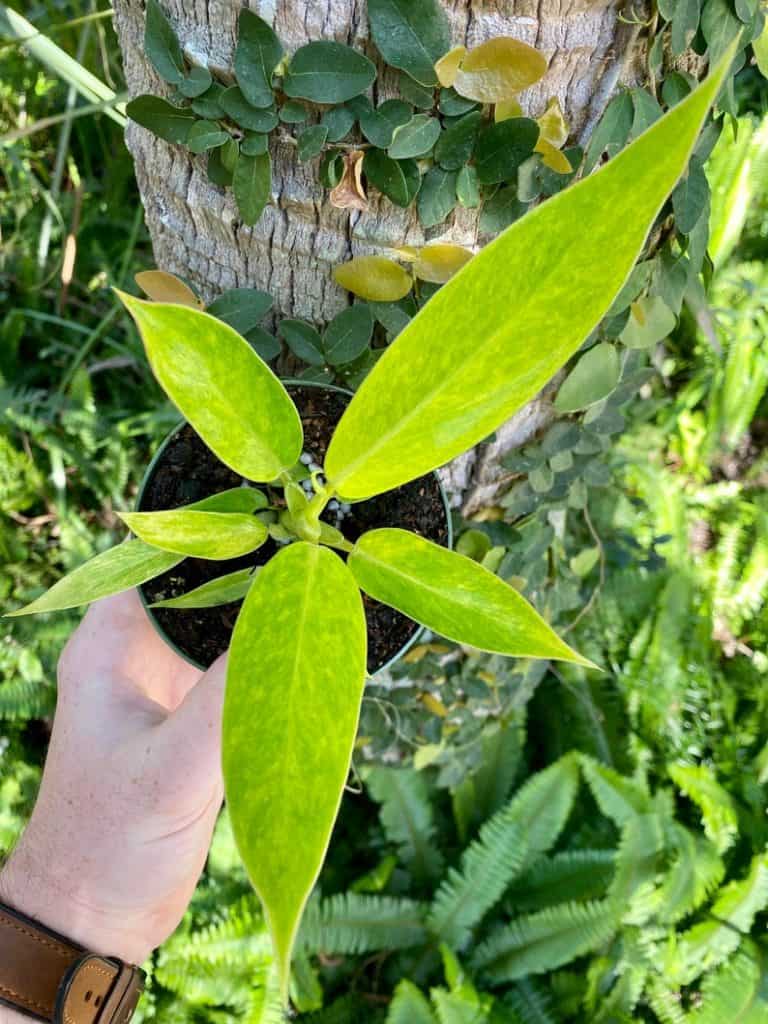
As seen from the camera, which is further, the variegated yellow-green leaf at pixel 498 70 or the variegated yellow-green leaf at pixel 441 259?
the variegated yellow-green leaf at pixel 441 259

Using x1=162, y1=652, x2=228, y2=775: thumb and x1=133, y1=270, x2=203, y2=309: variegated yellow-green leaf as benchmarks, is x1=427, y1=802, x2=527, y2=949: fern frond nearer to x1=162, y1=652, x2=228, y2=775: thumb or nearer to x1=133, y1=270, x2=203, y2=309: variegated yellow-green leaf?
x1=162, y1=652, x2=228, y2=775: thumb

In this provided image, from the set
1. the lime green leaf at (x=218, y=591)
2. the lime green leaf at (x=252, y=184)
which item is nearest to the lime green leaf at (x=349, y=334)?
the lime green leaf at (x=252, y=184)

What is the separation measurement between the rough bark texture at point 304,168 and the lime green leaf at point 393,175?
0.03 m

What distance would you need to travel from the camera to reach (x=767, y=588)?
1706mm

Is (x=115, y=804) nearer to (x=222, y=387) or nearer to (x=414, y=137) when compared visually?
(x=222, y=387)

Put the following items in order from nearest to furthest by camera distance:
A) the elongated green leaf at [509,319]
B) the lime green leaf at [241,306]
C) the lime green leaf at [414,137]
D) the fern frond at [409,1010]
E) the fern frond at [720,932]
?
1. the elongated green leaf at [509,319]
2. the lime green leaf at [414,137]
3. the lime green leaf at [241,306]
4. the fern frond at [409,1010]
5. the fern frond at [720,932]

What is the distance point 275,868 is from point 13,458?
1.44m

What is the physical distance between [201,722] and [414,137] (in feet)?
1.74

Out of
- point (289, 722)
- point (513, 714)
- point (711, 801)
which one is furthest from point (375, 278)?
point (711, 801)

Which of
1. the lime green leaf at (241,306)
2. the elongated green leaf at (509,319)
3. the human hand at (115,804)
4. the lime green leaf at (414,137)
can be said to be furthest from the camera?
the human hand at (115,804)

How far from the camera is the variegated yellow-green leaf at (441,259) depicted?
666mm

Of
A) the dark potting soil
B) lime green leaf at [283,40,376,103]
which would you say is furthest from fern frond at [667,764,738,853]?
lime green leaf at [283,40,376,103]

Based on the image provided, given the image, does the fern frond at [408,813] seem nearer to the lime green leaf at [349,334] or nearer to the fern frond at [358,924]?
the fern frond at [358,924]

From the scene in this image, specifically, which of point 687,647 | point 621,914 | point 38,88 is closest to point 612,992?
point 621,914
